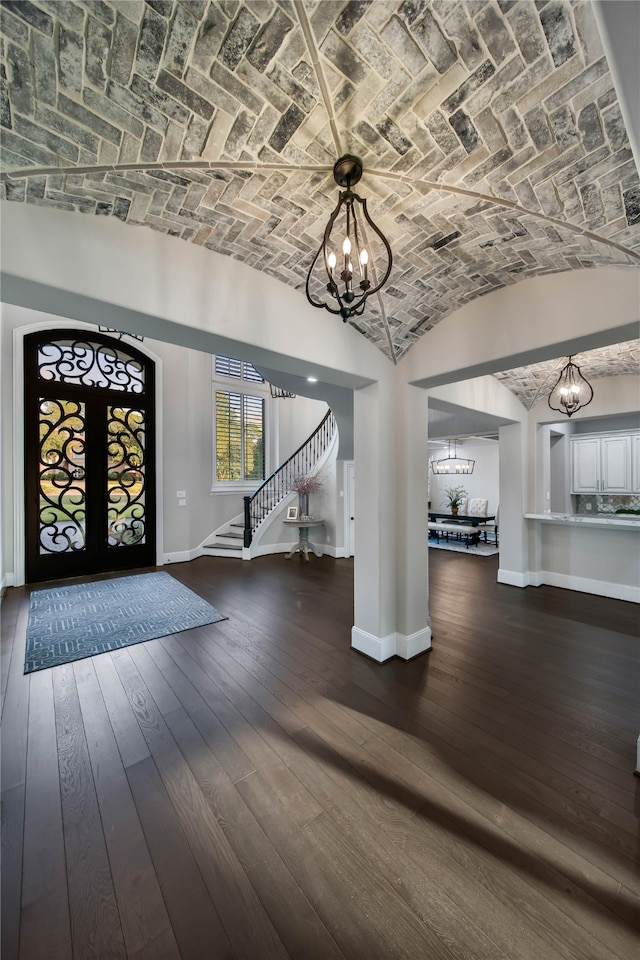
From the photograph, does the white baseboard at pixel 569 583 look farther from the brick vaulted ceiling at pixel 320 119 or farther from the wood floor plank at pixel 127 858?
the wood floor plank at pixel 127 858

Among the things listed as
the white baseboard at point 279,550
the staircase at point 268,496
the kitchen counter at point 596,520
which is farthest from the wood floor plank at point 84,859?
the kitchen counter at point 596,520

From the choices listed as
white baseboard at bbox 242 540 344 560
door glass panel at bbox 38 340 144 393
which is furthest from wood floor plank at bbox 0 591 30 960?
door glass panel at bbox 38 340 144 393

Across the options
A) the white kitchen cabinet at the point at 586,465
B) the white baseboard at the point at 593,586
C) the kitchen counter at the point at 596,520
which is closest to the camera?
the kitchen counter at the point at 596,520

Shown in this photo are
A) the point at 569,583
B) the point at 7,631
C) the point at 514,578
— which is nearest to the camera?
the point at 7,631

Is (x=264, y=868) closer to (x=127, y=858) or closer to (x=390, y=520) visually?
(x=127, y=858)

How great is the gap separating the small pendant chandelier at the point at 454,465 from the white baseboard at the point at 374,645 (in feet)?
26.6

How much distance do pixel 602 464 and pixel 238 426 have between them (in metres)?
7.30

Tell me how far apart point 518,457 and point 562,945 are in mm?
4966

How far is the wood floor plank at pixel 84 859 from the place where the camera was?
1.19 metres

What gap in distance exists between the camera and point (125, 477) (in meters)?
5.97

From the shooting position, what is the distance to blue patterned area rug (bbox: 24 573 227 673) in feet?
10.6

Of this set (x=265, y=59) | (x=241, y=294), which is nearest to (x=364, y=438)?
(x=241, y=294)

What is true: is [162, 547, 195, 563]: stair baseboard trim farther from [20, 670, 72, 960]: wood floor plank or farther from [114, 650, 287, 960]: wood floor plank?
[114, 650, 287, 960]: wood floor plank

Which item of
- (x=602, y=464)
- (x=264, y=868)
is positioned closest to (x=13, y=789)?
(x=264, y=868)
